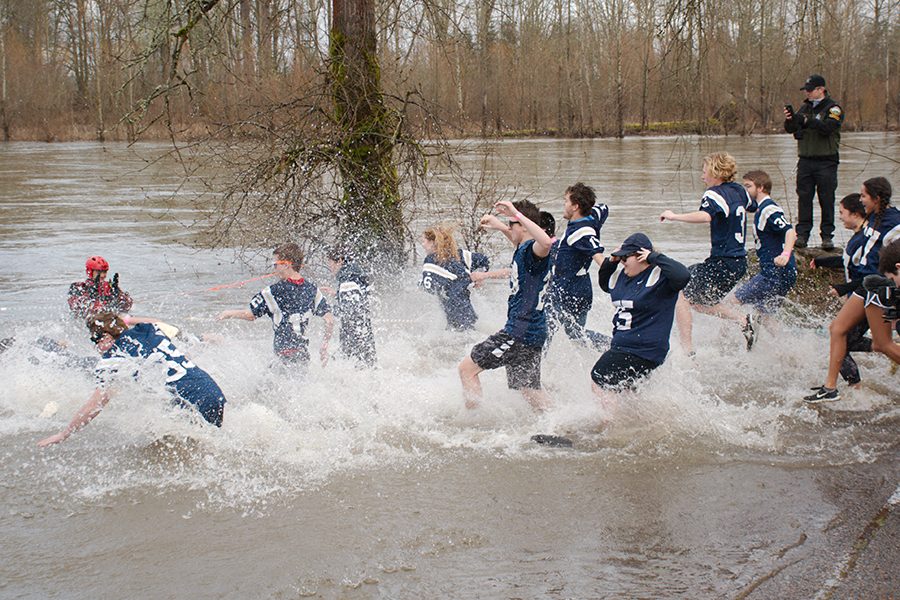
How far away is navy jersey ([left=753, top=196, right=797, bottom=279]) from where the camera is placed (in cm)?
808

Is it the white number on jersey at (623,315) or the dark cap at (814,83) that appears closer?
the white number on jersey at (623,315)

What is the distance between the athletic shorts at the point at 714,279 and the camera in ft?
26.9

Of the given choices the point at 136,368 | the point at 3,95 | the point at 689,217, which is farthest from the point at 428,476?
the point at 3,95

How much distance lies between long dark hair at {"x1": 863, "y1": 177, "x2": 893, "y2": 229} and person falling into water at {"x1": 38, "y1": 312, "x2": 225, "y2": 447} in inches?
194

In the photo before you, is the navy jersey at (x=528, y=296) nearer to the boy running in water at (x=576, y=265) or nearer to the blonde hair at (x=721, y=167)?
the boy running in water at (x=576, y=265)

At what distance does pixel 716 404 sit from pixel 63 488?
177 inches

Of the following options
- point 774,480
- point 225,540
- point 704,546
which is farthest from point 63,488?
point 774,480

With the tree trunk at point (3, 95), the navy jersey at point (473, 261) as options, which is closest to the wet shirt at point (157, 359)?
the navy jersey at point (473, 261)

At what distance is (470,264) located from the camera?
8383 millimetres

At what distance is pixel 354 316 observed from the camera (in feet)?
24.7

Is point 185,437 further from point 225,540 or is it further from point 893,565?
point 893,565

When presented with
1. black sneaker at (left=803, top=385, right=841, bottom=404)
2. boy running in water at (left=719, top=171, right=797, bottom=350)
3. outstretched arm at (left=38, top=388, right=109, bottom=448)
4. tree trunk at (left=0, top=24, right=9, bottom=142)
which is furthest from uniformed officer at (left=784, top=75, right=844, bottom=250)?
tree trunk at (left=0, top=24, right=9, bottom=142)

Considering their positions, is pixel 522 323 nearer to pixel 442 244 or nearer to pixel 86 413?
pixel 442 244

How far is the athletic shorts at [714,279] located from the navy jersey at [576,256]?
128 cm
